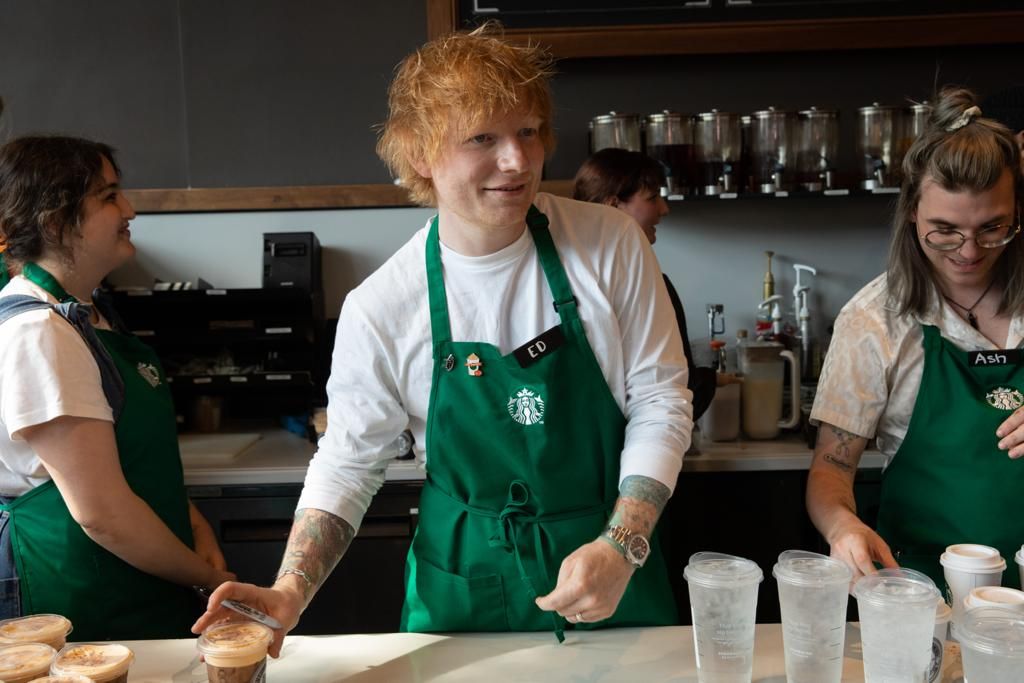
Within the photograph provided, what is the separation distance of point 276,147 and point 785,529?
2.24 metres

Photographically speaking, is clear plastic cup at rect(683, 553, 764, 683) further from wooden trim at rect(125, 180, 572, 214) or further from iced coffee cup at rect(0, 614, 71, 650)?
wooden trim at rect(125, 180, 572, 214)

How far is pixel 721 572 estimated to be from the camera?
137 cm

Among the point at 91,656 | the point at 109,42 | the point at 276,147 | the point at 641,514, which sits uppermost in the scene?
the point at 109,42

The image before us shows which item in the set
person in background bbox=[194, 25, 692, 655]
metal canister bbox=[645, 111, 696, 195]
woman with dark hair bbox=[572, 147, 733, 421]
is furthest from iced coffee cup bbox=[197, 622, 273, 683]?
metal canister bbox=[645, 111, 696, 195]

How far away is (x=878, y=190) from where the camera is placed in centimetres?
335

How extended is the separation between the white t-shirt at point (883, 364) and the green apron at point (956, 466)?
0.02 metres

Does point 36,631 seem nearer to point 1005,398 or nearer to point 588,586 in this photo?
point 588,586

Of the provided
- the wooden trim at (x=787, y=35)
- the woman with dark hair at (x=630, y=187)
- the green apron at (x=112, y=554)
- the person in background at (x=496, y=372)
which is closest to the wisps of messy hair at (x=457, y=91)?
the person in background at (x=496, y=372)

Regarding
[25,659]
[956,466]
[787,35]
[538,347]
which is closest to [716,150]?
[787,35]

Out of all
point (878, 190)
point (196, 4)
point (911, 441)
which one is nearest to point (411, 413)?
point (911, 441)

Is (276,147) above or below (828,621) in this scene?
above

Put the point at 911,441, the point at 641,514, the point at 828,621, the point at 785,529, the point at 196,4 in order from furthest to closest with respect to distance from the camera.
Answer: the point at 196,4 < the point at 785,529 < the point at 911,441 < the point at 641,514 < the point at 828,621

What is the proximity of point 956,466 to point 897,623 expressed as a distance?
0.74m

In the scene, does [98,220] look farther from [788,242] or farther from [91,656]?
[788,242]
